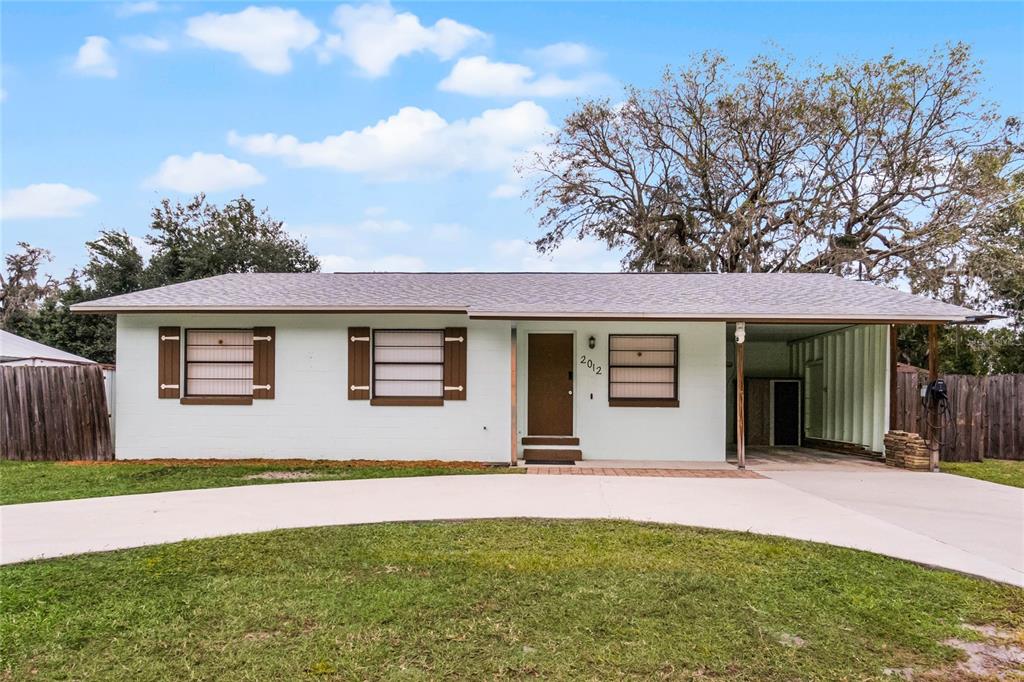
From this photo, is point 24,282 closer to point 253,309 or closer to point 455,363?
point 253,309

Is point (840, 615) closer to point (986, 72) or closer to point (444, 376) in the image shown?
point (444, 376)

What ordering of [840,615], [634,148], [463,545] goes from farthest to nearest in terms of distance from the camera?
[634,148], [463,545], [840,615]

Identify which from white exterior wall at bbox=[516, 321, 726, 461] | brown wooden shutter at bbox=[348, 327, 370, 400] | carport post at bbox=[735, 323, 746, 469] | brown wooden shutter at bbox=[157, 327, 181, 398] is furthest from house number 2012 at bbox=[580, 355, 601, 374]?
brown wooden shutter at bbox=[157, 327, 181, 398]

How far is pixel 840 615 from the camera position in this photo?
3668 mm

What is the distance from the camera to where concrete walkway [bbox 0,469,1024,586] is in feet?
17.1

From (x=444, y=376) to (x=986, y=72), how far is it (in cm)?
2024

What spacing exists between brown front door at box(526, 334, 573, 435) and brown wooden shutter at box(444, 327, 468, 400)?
1146 millimetres

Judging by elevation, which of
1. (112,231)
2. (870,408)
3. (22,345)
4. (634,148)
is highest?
(634,148)

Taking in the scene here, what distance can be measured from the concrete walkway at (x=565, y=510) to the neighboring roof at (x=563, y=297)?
8.07ft

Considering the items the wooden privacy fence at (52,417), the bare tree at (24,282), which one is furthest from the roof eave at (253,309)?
the bare tree at (24,282)

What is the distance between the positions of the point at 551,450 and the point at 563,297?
256cm

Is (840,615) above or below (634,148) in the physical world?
below

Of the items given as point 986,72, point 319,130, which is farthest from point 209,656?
point 986,72

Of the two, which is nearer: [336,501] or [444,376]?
[336,501]
